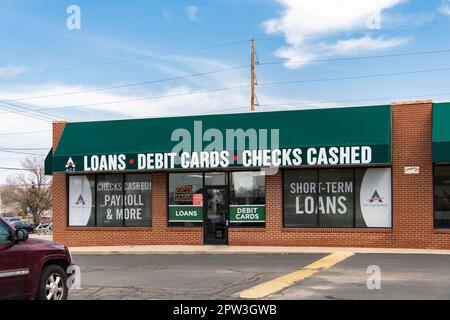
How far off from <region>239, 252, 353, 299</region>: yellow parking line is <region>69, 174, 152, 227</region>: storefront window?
827cm

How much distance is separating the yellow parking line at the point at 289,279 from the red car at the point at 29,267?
3122 mm

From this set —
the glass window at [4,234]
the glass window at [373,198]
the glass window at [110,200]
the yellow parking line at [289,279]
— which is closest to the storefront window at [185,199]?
the glass window at [110,200]

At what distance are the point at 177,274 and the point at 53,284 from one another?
4.72 metres

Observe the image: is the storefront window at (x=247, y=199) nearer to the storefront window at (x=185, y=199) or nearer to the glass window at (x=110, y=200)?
the storefront window at (x=185, y=199)

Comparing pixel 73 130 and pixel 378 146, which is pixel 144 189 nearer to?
pixel 73 130

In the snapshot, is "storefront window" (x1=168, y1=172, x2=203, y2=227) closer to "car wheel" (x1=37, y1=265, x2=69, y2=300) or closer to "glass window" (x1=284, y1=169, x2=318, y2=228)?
"glass window" (x1=284, y1=169, x2=318, y2=228)

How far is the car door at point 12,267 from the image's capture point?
7410 mm

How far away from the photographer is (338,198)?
19281mm

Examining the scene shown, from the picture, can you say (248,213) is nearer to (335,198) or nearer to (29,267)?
(335,198)

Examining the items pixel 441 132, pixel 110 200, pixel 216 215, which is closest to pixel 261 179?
pixel 216 215

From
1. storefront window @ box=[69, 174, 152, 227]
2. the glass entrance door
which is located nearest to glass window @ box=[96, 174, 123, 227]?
storefront window @ box=[69, 174, 152, 227]

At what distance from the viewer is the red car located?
7.50 m

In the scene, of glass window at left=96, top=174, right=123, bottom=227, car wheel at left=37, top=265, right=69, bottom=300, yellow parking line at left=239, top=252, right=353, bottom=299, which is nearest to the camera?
car wheel at left=37, top=265, right=69, bottom=300
